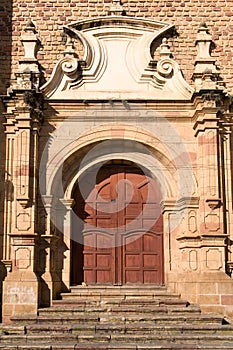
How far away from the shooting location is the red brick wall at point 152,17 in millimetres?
10992

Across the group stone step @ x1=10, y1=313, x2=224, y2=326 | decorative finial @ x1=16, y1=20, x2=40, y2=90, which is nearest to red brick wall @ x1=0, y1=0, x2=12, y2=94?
decorative finial @ x1=16, y1=20, x2=40, y2=90

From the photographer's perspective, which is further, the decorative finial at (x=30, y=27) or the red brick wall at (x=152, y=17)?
the red brick wall at (x=152, y=17)

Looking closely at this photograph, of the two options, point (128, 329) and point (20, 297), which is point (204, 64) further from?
point (20, 297)

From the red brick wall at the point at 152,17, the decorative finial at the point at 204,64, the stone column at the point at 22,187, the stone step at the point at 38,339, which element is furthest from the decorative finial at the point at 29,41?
the stone step at the point at 38,339

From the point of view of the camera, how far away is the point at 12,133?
10477 millimetres

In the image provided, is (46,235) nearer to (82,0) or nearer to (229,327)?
(229,327)

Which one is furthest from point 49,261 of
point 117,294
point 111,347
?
point 111,347

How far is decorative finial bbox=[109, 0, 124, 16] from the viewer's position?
11.0 meters

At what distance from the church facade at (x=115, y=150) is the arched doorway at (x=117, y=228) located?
0.8 inches

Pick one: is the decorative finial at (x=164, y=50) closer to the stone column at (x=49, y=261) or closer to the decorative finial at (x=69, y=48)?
the decorative finial at (x=69, y=48)

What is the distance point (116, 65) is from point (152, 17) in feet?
4.35

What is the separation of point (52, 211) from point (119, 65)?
309 centimetres

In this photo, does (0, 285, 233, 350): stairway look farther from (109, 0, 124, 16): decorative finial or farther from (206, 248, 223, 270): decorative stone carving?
(109, 0, 124, 16): decorative finial

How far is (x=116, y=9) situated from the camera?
1105 centimetres
